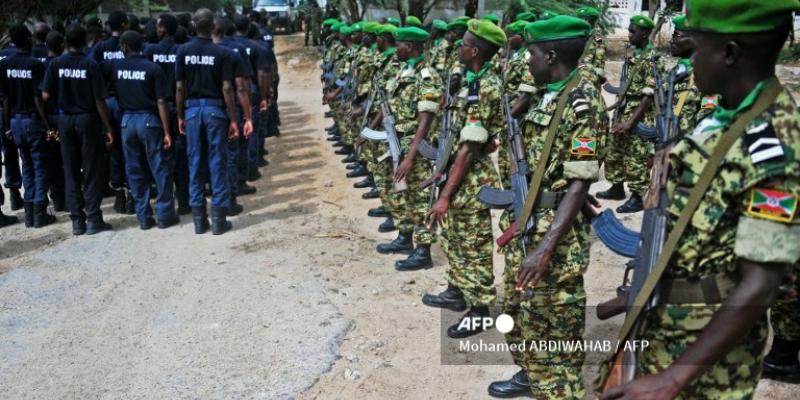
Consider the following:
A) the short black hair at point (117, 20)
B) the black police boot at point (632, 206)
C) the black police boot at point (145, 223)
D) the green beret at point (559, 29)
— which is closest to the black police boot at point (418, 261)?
the black police boot at point (632, 206)

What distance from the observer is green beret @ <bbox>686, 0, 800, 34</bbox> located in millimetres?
1548

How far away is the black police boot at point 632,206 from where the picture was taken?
6977 mm

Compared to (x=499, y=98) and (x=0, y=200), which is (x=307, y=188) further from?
(x=499, y=98)

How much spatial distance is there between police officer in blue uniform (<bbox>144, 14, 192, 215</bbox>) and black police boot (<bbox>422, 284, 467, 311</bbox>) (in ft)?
11.4

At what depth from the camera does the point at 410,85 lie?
5648mm

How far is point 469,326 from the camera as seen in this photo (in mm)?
4324

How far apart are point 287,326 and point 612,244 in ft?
8.88

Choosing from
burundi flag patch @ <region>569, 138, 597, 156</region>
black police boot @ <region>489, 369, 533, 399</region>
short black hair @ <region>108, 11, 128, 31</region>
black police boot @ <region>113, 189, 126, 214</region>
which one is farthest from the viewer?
short black hair @ <region>108, 11, 128, 31</region>

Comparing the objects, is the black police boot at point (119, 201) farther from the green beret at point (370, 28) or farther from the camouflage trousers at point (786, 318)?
the camouflage trousers at point (786, 318)

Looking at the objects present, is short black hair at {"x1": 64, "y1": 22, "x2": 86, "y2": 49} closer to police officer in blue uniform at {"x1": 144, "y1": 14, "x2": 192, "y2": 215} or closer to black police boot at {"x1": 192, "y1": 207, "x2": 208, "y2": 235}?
police officer in blue uniform at {"x1": 144, "y1": 14, "x2": 192, "y2": 215}

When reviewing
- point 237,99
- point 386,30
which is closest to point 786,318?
point 386,30

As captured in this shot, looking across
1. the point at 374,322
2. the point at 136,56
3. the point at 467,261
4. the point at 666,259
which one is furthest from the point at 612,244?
the point at 136,56

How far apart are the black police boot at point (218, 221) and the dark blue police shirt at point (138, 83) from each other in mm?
1206

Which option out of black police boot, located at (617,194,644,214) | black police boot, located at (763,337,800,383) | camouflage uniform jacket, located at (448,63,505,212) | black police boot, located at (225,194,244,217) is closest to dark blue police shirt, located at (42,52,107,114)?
black police boot, located at (225,194,244,217)
